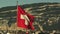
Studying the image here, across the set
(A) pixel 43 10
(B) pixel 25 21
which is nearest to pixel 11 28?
(A) pixel 43 10

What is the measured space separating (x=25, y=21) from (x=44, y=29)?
75381 millimetres

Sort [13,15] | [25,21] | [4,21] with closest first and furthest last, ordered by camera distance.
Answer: [25,21]
[4,21]
[13,15]

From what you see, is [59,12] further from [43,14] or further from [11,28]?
[11,28]

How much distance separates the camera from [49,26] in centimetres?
9406

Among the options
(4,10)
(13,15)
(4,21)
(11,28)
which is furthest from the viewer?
(4,10)

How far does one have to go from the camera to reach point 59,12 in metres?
103

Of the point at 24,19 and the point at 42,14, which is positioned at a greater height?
the point at 24,19

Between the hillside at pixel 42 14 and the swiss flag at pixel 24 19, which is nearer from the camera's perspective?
the swiss flag at pixel 24 19

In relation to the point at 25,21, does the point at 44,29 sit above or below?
below

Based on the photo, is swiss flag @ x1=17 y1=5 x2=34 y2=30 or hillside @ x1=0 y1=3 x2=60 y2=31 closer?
swiss flag @ x1=17 y1=5 x2=34 y2=30

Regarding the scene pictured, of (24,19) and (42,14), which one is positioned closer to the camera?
(24,19)

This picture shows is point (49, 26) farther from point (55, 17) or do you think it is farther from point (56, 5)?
point (56, 5)

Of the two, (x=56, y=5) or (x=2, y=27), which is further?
(x=56, y=5)

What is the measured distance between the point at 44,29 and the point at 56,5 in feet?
59.0
